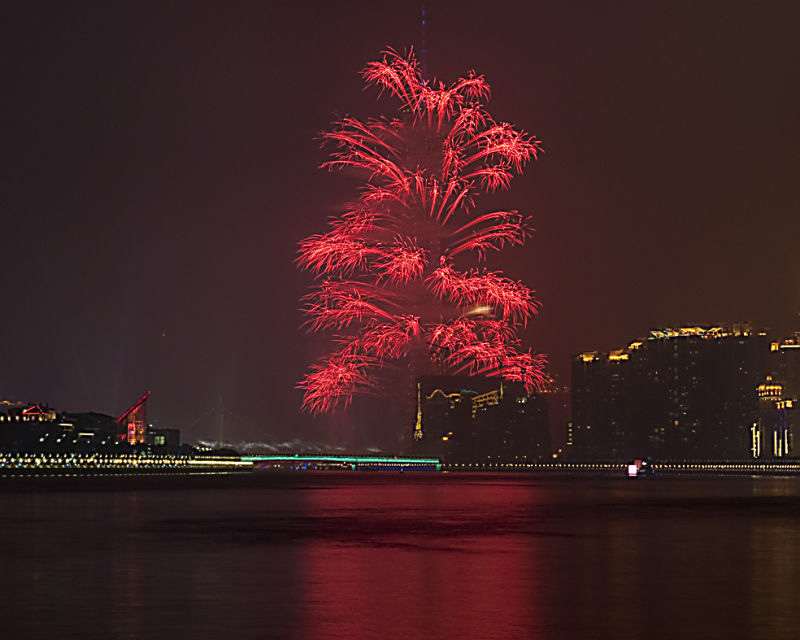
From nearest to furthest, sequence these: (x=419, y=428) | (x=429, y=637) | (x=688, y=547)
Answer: (x=429, y=637) < (x=688, y=547) < (x=419, y=428)

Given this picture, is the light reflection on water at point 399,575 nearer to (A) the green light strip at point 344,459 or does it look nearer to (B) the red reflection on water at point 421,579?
(B) the red reflection on water at point 421,579

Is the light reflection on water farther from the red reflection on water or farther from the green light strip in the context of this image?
the green light strip

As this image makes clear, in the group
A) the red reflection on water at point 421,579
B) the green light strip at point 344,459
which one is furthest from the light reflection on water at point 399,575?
the green light strip at point 344,459

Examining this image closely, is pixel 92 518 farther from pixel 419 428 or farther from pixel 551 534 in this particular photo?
pixel 419 428

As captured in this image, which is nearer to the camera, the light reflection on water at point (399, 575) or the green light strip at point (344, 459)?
the light reflection on water at point (399, 575)

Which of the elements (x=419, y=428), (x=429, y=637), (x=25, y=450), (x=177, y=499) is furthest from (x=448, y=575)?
(x=25, y=450)

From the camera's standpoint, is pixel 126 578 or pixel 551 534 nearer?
pixel 126 578

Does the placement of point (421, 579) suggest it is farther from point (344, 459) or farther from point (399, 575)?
point (344, 459)

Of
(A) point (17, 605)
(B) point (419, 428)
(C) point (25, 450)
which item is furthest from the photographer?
(C) point (25, 450)
